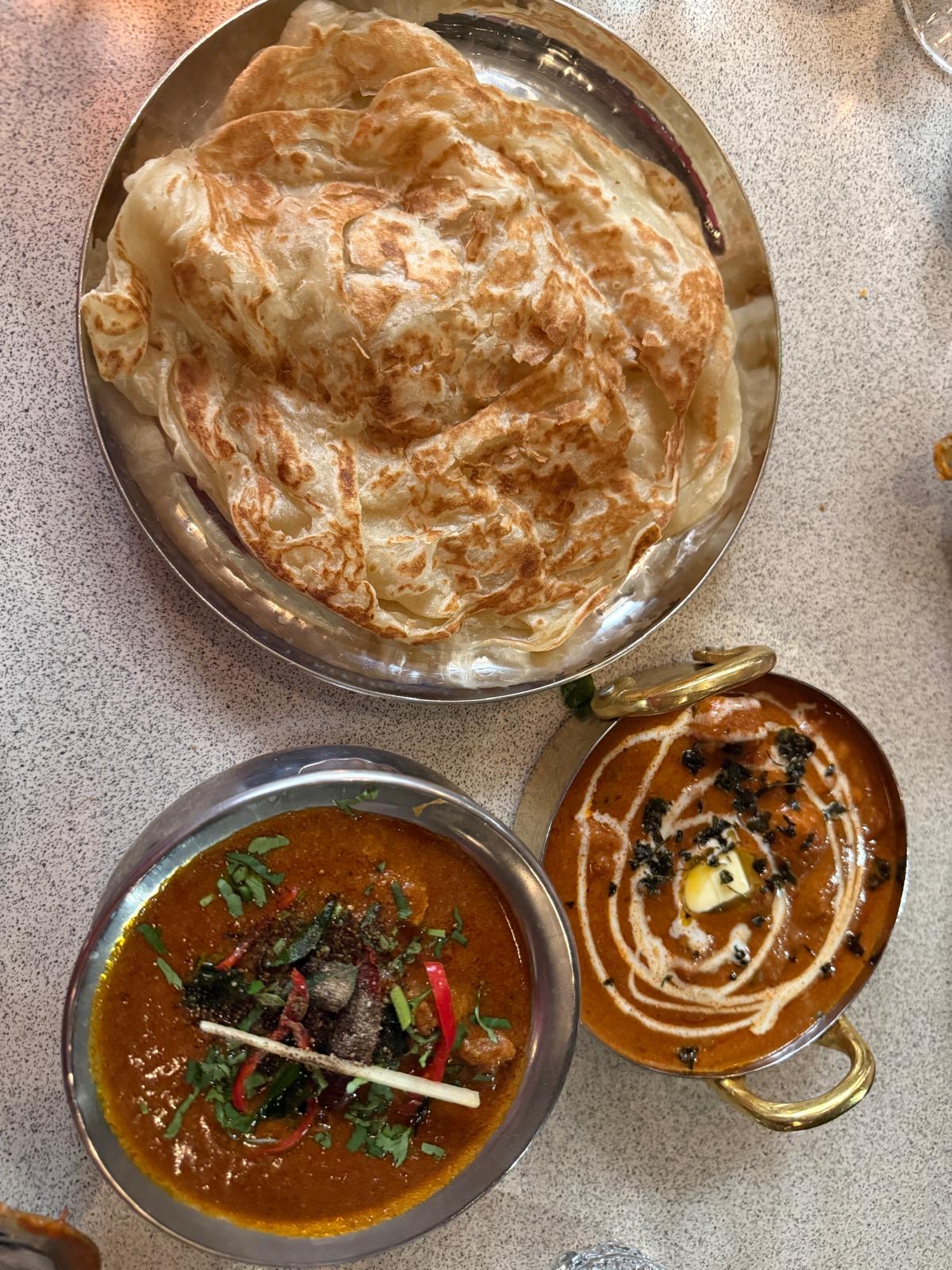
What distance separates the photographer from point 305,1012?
1438 mm

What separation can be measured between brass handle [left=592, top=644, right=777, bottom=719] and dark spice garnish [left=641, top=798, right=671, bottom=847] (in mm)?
213

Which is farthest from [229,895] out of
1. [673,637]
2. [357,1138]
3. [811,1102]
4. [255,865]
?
[811,1102]

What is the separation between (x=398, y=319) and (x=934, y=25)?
1.65m

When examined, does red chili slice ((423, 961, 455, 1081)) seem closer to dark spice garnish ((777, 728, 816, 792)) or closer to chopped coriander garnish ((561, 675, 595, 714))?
chopped coriander garnish ((561, 675, 595, 714))

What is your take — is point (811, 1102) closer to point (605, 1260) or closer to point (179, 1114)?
point (605, 1260)

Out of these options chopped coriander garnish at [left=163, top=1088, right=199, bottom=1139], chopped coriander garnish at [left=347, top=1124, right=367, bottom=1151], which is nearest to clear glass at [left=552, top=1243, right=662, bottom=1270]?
chopped coriander garnish at [left=347, top=1124, right=367, bottom=1151]

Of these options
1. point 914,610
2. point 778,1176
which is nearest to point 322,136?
point 914,610

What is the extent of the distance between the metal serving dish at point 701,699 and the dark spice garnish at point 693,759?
17cm

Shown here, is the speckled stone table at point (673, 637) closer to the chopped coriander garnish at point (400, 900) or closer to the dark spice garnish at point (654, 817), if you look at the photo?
the dark spice garnish at point (654, 817)

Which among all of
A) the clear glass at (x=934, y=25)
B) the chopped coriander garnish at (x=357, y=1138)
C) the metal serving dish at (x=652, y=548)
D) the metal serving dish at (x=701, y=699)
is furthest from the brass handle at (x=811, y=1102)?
the clear glass at (x=934, y=25)

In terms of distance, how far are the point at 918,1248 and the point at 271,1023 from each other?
1.88m

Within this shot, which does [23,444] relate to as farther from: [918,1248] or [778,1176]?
[918,1248]

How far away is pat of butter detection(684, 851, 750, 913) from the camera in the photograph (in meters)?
1.84

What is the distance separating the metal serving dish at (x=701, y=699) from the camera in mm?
1667
